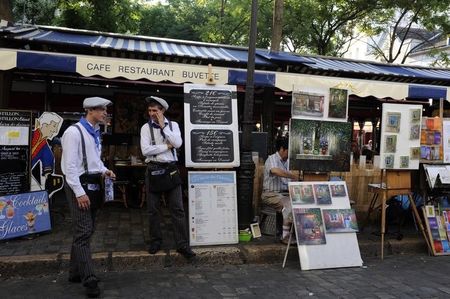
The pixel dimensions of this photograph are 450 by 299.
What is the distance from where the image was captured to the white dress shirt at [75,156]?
3.98 meters

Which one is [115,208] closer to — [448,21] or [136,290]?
[136,290]

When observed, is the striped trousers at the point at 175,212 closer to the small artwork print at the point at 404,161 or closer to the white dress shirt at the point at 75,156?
the white dress shirt at the point at 75,156

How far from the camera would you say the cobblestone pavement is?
14.1 ft

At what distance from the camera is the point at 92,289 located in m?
4.03

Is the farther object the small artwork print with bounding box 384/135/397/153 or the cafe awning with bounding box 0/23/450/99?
the cafe awning with bounding box 0/23/450/99

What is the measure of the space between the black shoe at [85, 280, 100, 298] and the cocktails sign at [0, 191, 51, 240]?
6.13 ft

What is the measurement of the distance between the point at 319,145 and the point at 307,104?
55cm

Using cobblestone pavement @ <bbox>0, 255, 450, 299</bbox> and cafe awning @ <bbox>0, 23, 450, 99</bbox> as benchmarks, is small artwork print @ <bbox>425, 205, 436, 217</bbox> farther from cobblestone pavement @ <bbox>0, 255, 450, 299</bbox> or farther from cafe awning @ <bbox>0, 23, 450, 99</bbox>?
cafe awning @ <bbox>0, 23, 450, 99</bbox>

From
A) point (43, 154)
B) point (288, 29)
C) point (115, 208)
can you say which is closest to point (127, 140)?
point (115, 208)

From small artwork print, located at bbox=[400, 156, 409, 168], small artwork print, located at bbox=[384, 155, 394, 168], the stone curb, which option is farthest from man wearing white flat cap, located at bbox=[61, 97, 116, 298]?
small artwork print, located at bbox=[400, 156, 409, 168]

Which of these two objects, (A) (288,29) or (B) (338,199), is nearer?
(B) (338,199)

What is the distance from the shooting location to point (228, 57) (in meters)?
8.46

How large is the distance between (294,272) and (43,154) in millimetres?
3639

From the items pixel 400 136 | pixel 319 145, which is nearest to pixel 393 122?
pixel 400 136
